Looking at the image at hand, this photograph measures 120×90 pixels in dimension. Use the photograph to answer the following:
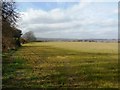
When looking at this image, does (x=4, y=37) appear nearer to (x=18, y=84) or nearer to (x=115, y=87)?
(x=18, y=84)

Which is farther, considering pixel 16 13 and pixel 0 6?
pixel 16 13

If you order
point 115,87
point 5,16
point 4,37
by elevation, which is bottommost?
point 115,87

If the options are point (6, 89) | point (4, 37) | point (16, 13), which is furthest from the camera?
point (16, 13)

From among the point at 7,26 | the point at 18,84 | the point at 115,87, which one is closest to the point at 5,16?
the point at 7,26

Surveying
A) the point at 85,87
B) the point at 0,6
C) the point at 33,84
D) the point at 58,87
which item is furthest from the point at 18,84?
the point at 0,6

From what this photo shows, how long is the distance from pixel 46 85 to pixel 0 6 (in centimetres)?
1639

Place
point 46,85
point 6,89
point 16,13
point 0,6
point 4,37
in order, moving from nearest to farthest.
Answer: 1. point 6,89
2. point 46,85
3. point 0,6
4. point 4,37
5. point 16,13

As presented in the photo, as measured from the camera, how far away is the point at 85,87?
11.0m

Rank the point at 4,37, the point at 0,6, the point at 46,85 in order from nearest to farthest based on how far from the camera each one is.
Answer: the point at 46,85 → the point at 0,6 → the point at 4,37

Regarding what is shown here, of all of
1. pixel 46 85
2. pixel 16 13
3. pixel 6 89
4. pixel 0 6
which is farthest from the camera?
pixel 16 13

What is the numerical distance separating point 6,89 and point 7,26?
1831 centimetres

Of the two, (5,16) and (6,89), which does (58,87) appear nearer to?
(6,89)

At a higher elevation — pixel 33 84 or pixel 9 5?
pixel 9 5

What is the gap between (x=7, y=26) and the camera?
92.6 ft
